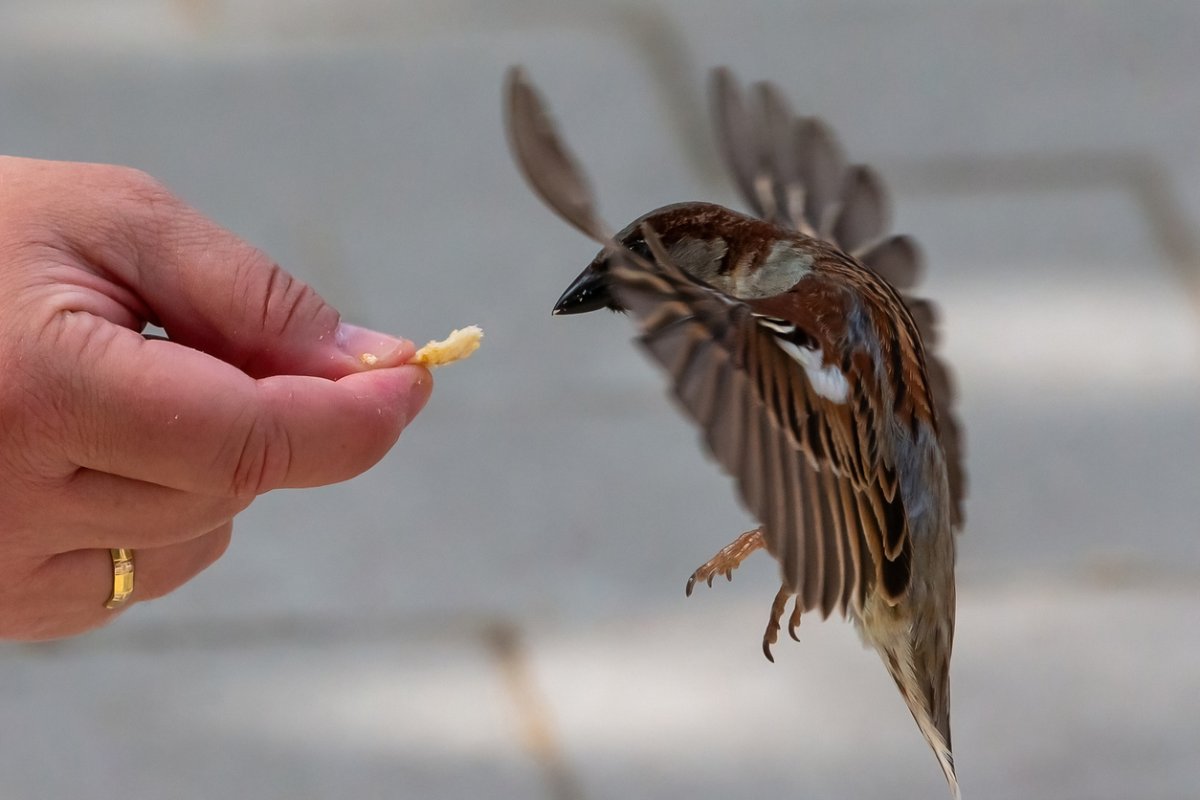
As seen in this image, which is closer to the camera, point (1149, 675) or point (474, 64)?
point (1149, 675)

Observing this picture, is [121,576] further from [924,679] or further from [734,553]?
[924,679]

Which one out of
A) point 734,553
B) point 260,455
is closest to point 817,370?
point 734,553

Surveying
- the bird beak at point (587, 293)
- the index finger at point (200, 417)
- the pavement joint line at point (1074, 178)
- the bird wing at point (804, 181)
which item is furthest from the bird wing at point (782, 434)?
the pavement joint line at point (1074, 178)

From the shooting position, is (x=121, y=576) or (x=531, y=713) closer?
(x=121, y=576)

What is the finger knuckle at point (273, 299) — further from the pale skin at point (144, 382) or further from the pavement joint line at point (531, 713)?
the pavement joint line at point (531, 713)

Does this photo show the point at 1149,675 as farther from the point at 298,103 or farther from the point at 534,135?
the point at 298,103

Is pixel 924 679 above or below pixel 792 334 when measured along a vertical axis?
below

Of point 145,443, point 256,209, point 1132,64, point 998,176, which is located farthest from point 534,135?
point 1132,64
